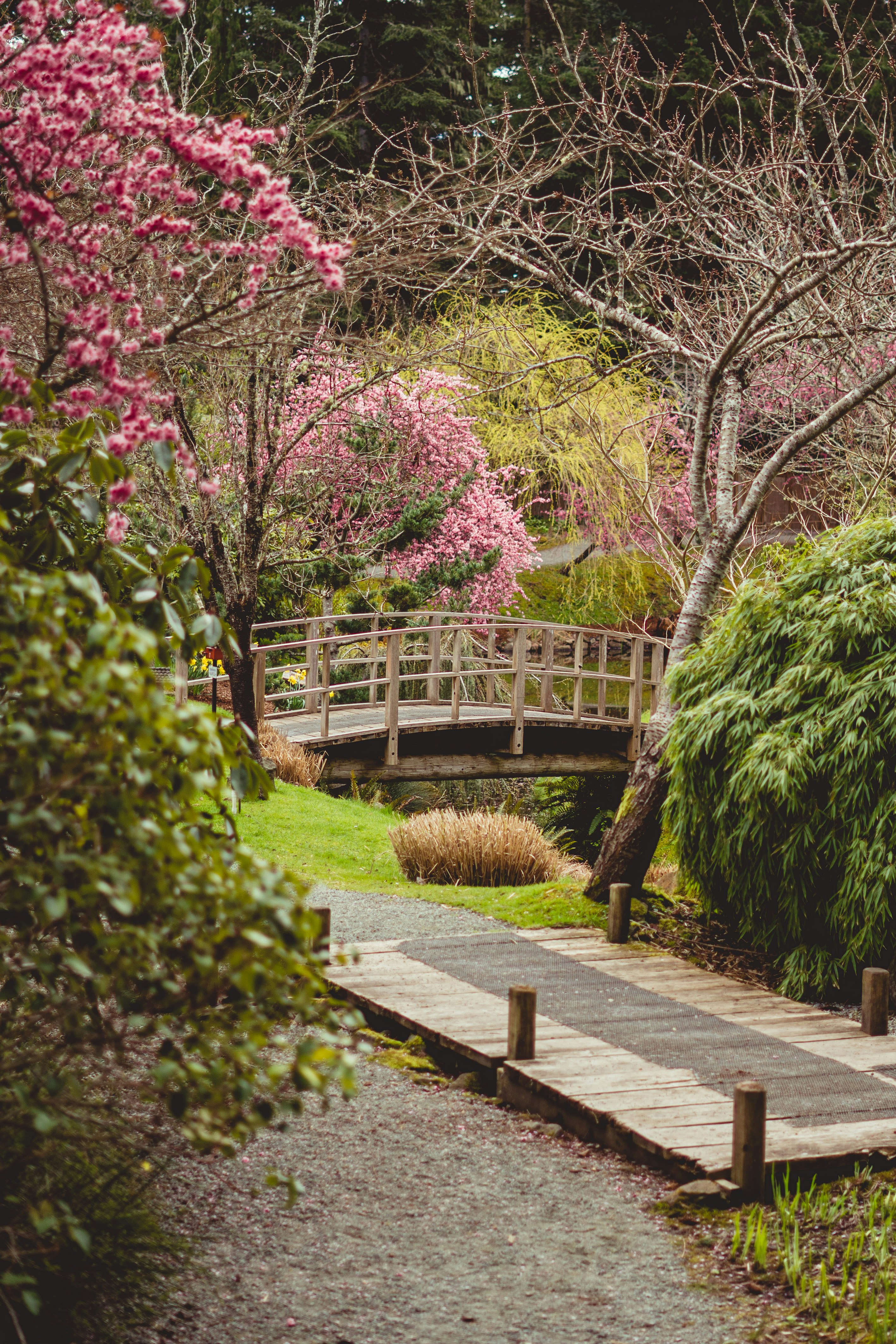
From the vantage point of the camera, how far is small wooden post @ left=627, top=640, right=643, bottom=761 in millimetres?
16344

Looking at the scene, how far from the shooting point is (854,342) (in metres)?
9.27

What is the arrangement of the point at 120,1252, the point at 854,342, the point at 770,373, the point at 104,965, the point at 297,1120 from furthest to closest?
1. the point at 770,373
2. the point at 854,342
3. the point at 297,1120
4. the point at 120,1252
5. the point at 104,965

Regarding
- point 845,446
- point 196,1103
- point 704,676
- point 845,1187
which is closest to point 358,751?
point 845,446

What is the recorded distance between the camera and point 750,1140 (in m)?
4.60

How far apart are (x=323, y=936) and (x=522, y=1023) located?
5.84 feet

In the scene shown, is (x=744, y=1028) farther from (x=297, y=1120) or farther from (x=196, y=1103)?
(x=196, y=1103)

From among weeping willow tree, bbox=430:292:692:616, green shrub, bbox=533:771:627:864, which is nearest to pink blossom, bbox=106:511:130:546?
green shrub, bbox=533:771:627:864

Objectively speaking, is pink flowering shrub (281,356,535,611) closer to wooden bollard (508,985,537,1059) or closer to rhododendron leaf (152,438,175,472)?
wooden bollard (508,985,537,1059)

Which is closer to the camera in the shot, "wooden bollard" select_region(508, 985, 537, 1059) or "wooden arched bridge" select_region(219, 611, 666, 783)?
"wooden bollard" select_region(508, 985, 537, 1059)

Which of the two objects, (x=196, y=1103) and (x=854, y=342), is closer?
(x=196, y=1103)

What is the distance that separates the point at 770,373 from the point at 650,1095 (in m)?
11.0

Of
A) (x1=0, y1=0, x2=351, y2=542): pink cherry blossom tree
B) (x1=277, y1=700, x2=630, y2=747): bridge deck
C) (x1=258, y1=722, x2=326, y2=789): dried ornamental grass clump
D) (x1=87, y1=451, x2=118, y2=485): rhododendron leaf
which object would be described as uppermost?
(x1=0, y1=0, x2=351, y2=542): pink cherry blossom tree

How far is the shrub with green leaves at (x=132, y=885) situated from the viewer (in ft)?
6.97

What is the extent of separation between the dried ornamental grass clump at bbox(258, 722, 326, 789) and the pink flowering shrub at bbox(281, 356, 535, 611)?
2.12 metres
